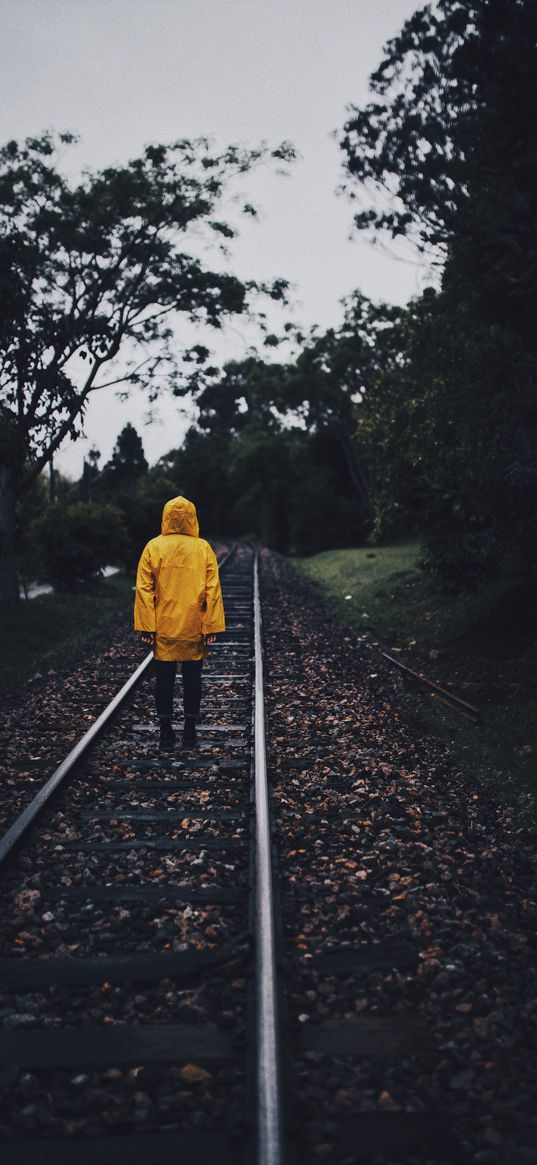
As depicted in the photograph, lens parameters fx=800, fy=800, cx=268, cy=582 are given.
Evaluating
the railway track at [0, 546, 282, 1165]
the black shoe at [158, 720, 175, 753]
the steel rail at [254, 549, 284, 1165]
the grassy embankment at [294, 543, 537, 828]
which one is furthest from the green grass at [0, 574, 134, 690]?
the steel rail at [254, 549, 284, 1165]

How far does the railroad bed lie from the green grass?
5343 mm

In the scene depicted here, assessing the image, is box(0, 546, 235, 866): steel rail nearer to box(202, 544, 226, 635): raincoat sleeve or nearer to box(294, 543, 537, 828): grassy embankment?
box(202, 544, 226, 635): raincoat sleeve

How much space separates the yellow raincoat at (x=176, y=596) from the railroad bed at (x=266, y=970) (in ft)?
3.25

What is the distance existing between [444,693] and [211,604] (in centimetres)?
344

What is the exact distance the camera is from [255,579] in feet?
77.9

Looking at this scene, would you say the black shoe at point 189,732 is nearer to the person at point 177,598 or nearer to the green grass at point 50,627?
the person at point 177,598

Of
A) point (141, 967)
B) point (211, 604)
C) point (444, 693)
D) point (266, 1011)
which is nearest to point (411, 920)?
point (266, 1011)

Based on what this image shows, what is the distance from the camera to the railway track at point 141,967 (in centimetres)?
248

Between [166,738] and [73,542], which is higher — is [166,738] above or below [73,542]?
below

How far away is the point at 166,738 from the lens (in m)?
6.47

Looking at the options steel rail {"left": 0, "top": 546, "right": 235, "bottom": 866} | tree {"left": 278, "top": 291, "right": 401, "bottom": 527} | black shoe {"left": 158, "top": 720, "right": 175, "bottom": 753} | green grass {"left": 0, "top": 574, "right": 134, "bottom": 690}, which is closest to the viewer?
steel rail {"left": 0, "top": 546, "right": 235, "bottom": 866}

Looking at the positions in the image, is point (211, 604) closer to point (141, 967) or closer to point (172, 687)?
point (172, 687)

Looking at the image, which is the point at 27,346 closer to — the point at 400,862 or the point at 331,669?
the point at 331,669

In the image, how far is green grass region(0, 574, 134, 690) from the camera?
11.2 m
